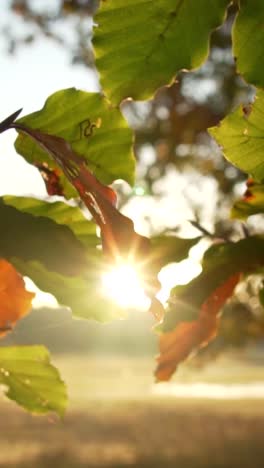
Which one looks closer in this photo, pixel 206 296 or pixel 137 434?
pixel 206 296

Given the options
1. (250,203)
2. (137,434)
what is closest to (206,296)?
(250,203)

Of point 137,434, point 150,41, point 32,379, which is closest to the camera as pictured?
point 150,41

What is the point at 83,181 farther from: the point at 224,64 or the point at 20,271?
the point at 224,64

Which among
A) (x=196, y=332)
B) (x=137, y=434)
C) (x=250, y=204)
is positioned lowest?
(x=196, y=332)

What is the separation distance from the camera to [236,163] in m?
0.74

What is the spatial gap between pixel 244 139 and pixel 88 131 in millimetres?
157

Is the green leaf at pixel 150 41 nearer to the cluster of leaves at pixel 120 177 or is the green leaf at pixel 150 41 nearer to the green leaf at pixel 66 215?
the cluster of leaves at pixel 120 177

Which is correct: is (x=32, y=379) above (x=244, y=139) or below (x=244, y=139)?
below

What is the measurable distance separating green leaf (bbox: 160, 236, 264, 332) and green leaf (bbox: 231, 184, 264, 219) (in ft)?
0.23

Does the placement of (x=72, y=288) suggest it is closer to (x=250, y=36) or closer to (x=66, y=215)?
(x=66, y=215)

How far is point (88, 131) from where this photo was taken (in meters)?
0.78

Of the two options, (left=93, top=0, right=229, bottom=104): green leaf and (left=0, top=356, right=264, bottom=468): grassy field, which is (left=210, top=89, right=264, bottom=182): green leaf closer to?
(left=93, top=0, right=229, bottom=104): green leaf

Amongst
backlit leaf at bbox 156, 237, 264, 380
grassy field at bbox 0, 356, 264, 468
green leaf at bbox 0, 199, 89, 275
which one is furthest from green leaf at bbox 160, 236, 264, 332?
grassy field at bbox 0, 356, 264, 468

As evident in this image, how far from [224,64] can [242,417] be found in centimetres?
1250
